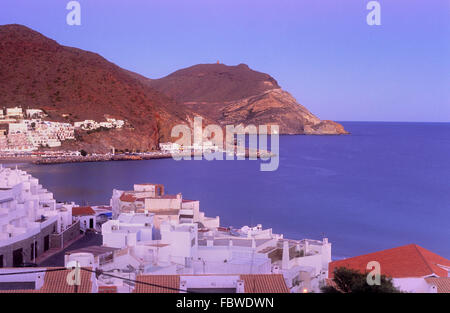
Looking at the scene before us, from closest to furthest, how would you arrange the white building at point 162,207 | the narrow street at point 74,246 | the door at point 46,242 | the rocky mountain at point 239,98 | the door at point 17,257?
the door at point 17,257 < the narrow street at point 74,246 < the door at point 46,242 < the white building at point 162,207 < the rocky mountain at point 239,98

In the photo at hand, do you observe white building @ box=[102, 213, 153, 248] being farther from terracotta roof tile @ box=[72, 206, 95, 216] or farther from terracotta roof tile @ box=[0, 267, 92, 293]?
terracotta roof tile @ box=[72, 206, 95, 216]

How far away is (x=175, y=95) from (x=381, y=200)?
291ft

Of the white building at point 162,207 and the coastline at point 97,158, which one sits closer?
A: the white building at point 162,207

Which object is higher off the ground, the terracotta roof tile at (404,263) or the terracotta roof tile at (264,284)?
the terracotta roof tile at (264,284)

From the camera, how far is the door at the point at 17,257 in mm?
6866

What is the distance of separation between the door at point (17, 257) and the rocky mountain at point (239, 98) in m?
53.5

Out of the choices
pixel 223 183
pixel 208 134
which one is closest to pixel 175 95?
pixel 208 134

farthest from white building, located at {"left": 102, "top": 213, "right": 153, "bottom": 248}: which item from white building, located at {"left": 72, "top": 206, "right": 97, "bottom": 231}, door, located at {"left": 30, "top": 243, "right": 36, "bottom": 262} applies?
white building, located at {"left": 72, "top": 206, "right": 97, "bottom": 231}

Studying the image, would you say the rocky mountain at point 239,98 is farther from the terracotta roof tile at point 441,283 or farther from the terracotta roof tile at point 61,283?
the terracotta roof tile at point 61,283

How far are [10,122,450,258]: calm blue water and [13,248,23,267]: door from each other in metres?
6.82

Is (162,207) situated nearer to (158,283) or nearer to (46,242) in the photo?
(46,242)

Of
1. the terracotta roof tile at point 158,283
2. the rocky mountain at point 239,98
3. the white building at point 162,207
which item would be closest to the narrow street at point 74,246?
the white building at point 162,207

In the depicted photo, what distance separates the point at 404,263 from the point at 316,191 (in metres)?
15.4
